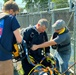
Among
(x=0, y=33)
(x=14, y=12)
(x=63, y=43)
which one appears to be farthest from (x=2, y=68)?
(x=63, y=43)

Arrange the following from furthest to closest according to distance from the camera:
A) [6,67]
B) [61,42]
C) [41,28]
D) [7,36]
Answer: [61,42]
[41,28]
[6,67]
[7,36]

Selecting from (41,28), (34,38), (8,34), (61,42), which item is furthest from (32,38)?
(8,34)

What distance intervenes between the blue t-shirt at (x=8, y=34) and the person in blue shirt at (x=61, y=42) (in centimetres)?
102

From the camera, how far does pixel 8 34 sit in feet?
16.3

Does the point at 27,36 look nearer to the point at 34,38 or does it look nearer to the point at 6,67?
the point at 34,38

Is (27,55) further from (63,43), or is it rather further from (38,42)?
(63,43)

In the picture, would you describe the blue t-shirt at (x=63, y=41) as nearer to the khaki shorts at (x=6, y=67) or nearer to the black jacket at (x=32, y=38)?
the black jacket at (x=32, y=38)

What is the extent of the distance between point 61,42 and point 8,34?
1773 millimetres

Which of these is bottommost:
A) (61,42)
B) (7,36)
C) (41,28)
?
(61,42)

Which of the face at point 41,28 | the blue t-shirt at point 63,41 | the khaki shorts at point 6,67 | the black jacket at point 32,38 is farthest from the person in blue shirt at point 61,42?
the khaki shorts at point 6,67

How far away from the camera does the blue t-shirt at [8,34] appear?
194 inches

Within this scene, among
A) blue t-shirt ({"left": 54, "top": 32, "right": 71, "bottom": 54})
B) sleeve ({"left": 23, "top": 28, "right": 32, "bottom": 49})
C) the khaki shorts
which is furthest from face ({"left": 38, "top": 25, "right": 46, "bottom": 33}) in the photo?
the khaki shorts

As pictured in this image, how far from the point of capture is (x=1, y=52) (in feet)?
16.3

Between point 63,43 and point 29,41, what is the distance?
897mm
